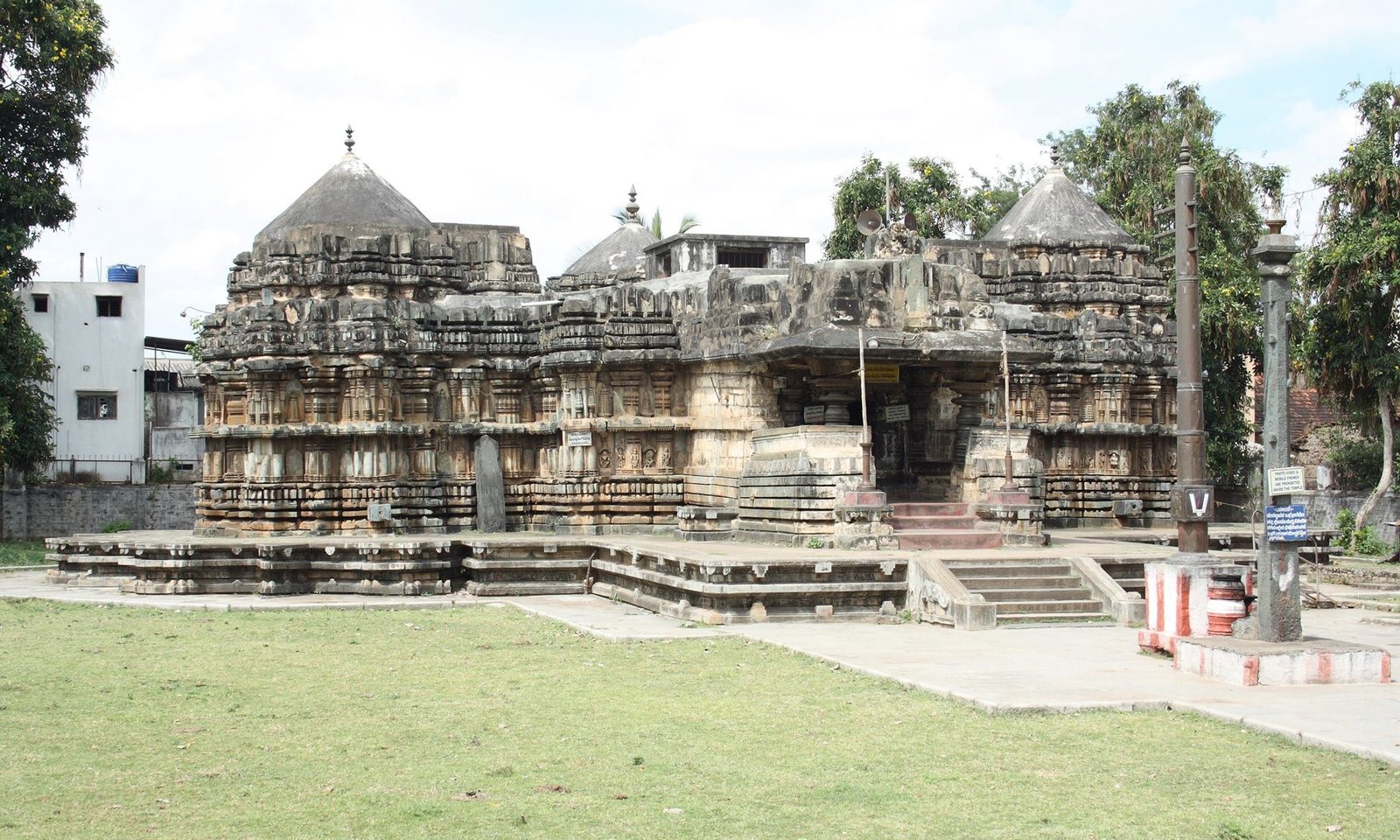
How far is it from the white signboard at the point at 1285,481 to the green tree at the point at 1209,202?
19.1m

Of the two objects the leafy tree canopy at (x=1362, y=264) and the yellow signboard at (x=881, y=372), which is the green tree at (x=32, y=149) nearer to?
the yellow signboard at (x=881, y=372)

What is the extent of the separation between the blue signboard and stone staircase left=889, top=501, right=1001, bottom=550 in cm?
742

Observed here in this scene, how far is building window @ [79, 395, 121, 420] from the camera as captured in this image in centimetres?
4041

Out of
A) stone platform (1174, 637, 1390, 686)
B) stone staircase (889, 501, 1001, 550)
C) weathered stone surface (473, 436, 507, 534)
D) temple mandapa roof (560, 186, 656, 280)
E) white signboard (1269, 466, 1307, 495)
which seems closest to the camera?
stone platform (1174, 637, 1390, 686)

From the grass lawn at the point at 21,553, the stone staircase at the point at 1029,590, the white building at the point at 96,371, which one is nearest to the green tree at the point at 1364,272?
the stone staircase at the point at 1029,590

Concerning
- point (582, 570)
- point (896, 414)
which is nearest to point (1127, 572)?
point (896, 414)

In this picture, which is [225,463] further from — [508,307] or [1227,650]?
[1227,650]

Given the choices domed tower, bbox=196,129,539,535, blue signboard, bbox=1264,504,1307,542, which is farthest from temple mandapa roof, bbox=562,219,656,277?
blue signboard, bbox=1264,504,1307,542

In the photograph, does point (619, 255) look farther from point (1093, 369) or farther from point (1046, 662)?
point (1046, 662)

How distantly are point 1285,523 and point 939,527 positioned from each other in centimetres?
846

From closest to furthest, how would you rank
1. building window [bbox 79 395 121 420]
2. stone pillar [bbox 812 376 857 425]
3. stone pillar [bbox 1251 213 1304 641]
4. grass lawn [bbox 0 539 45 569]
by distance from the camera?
stone pillar [bbox 1251 213 1304 641], stone pillar [bbox 812 376 857 425], grass lawn [bbox 0 539 45 569], building window [bbox 79 395 121 420]

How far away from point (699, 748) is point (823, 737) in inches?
34.3

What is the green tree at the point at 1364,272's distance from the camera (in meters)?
26.1

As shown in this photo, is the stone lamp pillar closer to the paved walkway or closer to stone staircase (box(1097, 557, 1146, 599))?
the paved walkway
